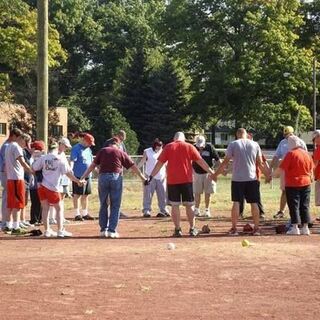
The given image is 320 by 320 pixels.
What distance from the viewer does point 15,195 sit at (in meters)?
14.0

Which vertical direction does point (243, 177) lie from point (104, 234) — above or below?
above

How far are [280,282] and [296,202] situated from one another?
4758mm

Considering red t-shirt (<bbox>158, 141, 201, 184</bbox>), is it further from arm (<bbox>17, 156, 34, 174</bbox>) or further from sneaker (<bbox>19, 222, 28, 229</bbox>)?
sneaker (<bbox>19, 222, 28, 229</bbox>)

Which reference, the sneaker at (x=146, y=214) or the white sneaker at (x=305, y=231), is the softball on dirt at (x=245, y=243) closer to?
the white sneaker at (x=305, y=231)

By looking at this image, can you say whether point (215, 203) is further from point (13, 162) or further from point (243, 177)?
point (13, 162)

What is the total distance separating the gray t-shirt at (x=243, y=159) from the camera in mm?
13547

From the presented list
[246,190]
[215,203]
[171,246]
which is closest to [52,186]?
[171,246]

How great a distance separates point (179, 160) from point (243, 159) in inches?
45.6

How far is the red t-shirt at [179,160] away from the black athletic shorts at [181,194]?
9cm

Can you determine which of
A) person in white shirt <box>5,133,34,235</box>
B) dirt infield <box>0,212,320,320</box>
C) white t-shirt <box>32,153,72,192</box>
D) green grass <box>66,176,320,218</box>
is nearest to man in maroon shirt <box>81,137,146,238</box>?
dirt infield <box>0,212,320,320</box>

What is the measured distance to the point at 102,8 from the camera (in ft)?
271

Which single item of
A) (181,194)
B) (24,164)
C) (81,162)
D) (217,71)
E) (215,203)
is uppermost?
(217,71)

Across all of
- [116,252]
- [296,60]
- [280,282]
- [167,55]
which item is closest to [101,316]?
[280,282]

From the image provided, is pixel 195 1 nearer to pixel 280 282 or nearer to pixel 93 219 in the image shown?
pixel 93 219
